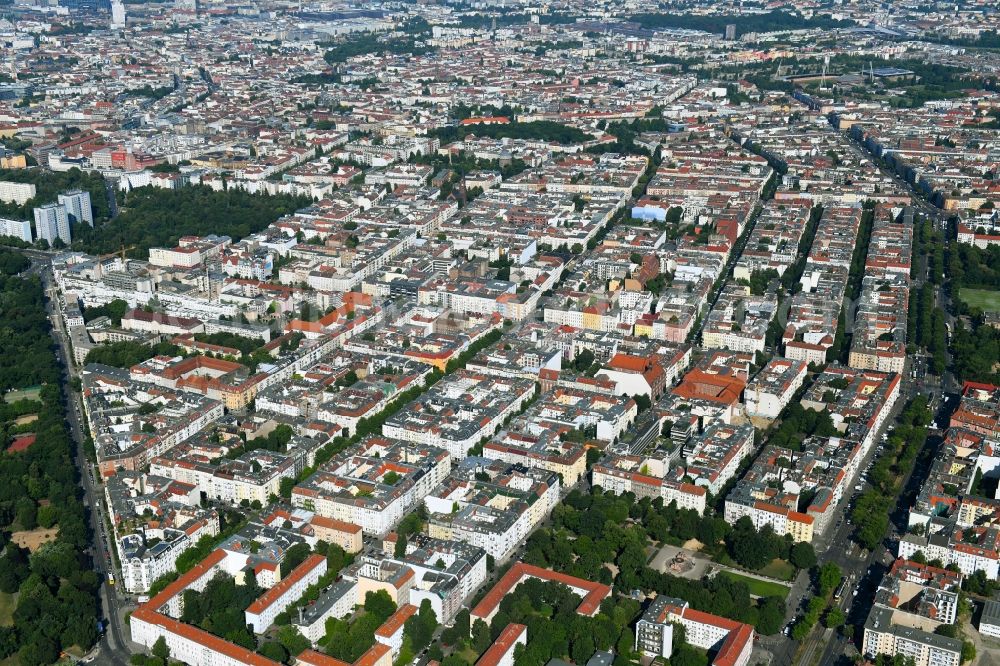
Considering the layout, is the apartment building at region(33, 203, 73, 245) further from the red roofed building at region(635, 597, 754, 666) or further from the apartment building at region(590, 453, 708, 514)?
the red roofed building at region(635, 597, 754, 666)

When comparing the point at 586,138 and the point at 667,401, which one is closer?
the point at 667,401

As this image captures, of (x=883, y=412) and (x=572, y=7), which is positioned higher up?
(x=572, y=7)

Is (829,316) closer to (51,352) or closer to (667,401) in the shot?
(667,401)

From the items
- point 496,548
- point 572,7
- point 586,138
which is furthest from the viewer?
point 572,7

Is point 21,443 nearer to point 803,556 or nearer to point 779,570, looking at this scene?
point 779,570

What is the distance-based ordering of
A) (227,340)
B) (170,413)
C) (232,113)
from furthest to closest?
(232,113), (227,340), (170,413)

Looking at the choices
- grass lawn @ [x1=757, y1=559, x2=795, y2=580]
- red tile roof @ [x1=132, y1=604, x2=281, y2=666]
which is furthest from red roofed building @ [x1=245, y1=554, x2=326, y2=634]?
grass lawn @ [x1=757, y1=559, x2=795, y2=580]

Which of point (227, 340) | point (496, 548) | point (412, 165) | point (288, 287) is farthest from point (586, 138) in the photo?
point (496, 548)

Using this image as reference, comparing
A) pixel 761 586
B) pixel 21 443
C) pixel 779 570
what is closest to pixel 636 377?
pixel 779 570
